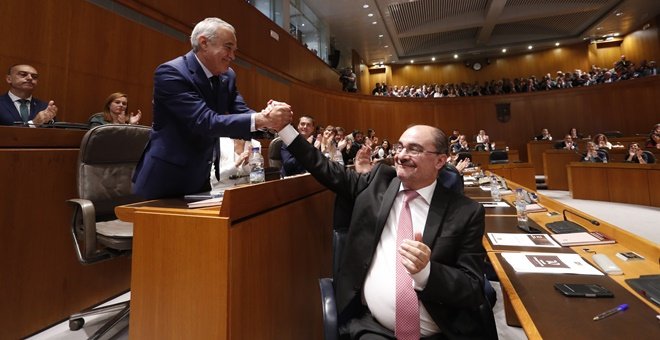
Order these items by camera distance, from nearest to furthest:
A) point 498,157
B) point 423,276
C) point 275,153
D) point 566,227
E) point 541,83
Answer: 1. point 423,276
2. point 566,227
3. point 275,153
4. point 498,157
5. point 541,83

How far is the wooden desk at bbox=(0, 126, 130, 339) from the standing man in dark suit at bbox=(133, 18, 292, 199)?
1016mm

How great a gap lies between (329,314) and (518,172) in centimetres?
731

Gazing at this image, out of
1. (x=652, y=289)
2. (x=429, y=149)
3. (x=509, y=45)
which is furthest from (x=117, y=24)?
(x=509, y=45)

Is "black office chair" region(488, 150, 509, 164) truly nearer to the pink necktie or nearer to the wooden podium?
the pink necktie

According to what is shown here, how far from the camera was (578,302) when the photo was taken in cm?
101

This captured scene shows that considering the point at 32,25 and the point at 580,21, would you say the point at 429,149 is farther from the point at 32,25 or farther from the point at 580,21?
the point at 580,21

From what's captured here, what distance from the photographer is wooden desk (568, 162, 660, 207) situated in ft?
17.9

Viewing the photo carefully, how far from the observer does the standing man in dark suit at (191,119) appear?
1397 millimetres

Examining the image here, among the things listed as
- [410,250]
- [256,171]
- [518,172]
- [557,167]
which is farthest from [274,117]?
[557,167]

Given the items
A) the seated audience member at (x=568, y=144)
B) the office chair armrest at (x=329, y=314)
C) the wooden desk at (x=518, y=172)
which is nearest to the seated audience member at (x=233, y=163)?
the office chair armrest at (x=329, y=314)

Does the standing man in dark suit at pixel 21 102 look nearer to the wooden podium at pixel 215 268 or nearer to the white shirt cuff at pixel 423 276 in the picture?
the wooden podium at pixel 215 268

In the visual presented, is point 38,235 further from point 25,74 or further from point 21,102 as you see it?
point 25,74

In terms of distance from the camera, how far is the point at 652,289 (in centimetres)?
103

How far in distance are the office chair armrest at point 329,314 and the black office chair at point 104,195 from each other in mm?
1127
